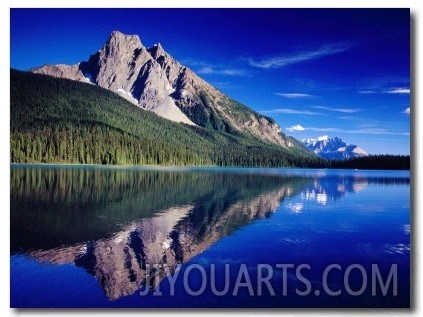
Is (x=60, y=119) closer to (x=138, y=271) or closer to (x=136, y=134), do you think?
(x=136, y=134)

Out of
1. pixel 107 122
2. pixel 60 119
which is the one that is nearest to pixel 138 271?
pixel 60 119

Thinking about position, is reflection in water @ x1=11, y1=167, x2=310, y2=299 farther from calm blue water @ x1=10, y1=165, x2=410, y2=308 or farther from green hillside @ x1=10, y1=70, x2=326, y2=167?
green hillside @ x1=10, y1=70, x2=326, y2=167

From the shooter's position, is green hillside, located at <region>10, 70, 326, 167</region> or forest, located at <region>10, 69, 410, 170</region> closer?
forest, located at <region>10, 69, 410, 170</region>

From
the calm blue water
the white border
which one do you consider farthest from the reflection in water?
the white border

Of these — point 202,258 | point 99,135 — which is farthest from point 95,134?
point 202,258

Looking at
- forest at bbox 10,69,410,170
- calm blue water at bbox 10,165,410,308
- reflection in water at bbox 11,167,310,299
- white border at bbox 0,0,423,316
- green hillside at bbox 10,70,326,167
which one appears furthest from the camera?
green hillside at bbox 10,70,326,167
